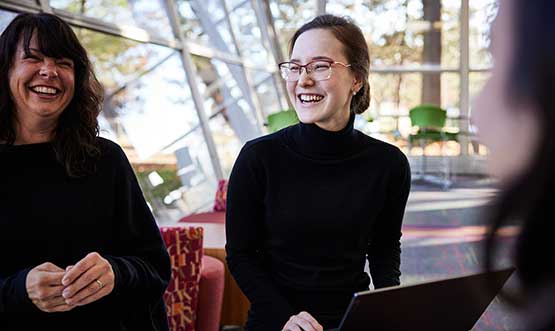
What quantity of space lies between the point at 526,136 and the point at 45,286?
127 centimetres

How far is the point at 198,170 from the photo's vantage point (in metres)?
6.78

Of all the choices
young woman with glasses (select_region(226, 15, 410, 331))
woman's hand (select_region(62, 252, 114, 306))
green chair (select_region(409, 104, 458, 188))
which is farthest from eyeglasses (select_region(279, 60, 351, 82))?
green chair (select_region(409, 104, 458, 188))

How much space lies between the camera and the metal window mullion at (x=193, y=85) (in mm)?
6305

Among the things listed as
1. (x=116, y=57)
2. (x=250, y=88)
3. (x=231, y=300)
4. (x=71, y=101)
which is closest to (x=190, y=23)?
(x=116, y=57)

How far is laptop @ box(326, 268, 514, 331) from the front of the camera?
3.86ft

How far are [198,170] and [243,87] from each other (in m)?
2.52

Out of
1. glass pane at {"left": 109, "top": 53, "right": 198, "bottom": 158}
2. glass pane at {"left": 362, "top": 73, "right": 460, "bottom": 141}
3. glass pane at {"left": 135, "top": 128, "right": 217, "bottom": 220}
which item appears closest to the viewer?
glass pane at {"left": 109, "top": 53, "right": 198, "bottom": 158}

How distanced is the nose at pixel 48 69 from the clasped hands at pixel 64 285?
1.76ft

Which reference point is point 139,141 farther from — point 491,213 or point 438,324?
point 491,213

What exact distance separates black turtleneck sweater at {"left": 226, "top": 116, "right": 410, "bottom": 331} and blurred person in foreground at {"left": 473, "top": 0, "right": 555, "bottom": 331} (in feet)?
3.85

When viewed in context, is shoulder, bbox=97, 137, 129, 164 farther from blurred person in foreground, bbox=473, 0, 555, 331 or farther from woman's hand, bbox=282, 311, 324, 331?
blurred person in foreground, bbox=473, 0, 555, 331

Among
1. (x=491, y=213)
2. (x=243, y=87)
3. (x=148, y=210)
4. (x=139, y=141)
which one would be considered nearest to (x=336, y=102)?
(x=148, y=210)

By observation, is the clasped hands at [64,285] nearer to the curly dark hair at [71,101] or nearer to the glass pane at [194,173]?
the curly dark hair at [71,101]

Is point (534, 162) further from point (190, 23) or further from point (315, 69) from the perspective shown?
point (190, 23)
